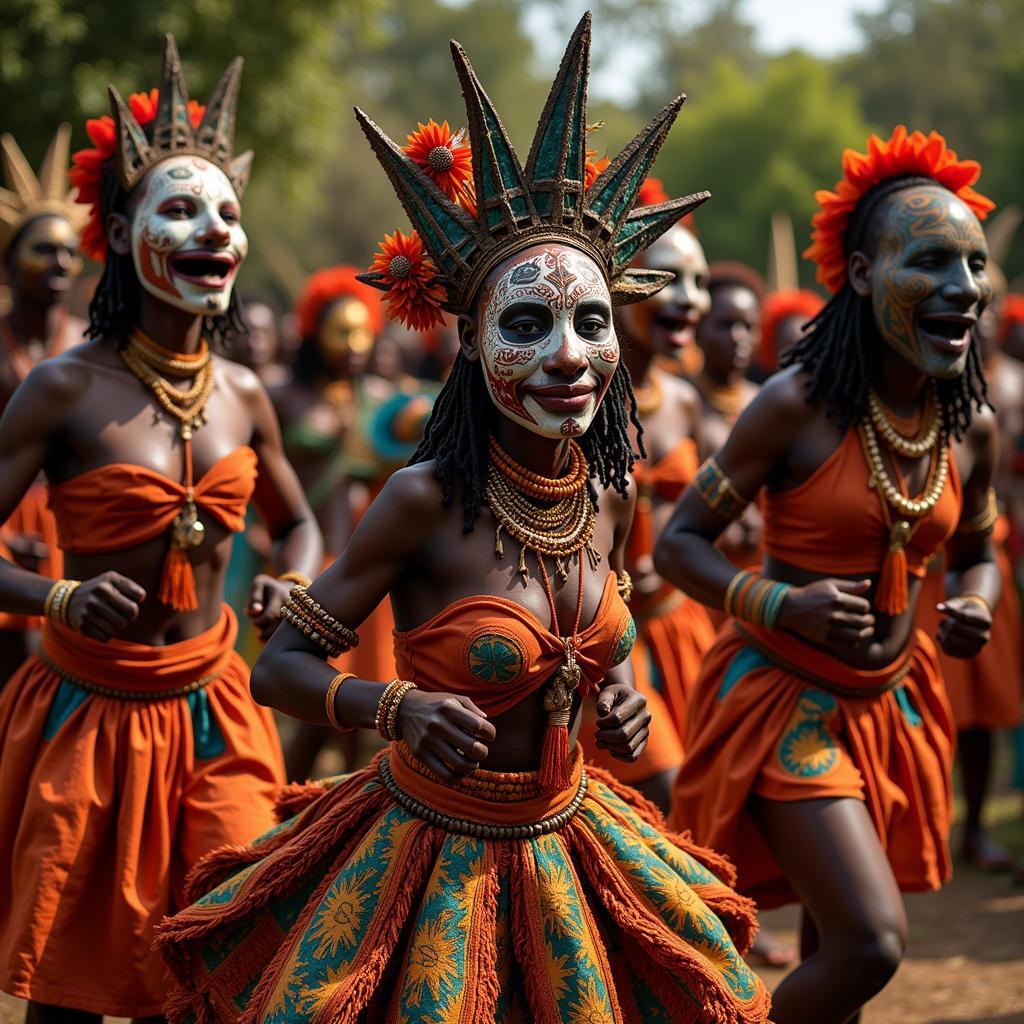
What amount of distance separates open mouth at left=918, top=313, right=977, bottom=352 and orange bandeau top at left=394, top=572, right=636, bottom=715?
68.4 inches

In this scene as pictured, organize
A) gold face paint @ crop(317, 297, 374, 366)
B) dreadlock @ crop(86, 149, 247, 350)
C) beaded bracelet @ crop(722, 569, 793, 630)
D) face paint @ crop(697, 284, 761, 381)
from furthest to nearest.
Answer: gold face paint @ crop(317, 297, 374, 366)
face paint @ crop(697, 284, 761, 381)
dreadlock @ crop(86, 149, 247, 350)
beaded bracelet @ crop(722, 569, 793, 630)

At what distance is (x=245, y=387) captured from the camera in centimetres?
514

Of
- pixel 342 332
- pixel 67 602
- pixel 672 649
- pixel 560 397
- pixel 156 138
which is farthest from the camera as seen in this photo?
pixel 342 332

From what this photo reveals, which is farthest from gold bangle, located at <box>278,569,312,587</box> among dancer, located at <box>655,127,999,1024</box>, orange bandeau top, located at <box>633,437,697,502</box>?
orange bandeau top, located at <box>633,437,697,502</box>

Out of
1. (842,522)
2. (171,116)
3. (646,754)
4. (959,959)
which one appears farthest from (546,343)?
(959,959)

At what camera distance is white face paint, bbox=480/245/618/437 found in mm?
3547

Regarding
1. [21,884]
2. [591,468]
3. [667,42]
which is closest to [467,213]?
[591,468]

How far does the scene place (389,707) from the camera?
131 inches

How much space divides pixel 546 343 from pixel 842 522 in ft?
4.98

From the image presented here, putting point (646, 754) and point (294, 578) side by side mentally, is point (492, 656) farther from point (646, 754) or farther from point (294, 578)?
point (646, 754)

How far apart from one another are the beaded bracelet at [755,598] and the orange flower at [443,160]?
1531mm

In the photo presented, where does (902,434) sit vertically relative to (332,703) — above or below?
above

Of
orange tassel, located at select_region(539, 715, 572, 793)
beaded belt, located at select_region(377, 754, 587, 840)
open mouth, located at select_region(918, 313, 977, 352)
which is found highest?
open mouth, located at select_region(918, 313, 977, 352)

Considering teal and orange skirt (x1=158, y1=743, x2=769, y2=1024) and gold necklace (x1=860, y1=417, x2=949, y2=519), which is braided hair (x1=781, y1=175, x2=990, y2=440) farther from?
teal and orange skirt (x1=158, y1=743, x2=769, y2=1024)
